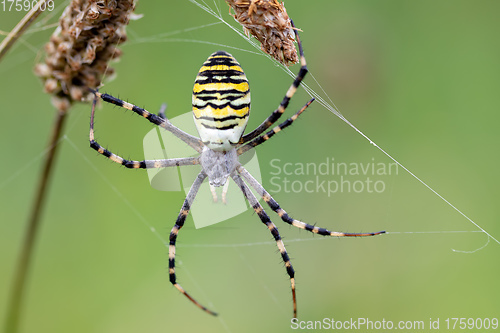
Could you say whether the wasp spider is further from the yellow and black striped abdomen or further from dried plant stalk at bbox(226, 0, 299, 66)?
dried plant stalk at bbox(226, 0, 299, 66)

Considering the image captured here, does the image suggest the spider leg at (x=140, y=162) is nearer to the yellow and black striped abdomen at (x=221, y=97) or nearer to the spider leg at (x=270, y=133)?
the spider leg at (x=270, y=133)

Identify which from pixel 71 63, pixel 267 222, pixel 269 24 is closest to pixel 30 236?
pixel 71 63

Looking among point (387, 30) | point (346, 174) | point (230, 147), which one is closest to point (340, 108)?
point (346, 174)

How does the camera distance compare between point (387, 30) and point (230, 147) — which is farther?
point (387, 30)

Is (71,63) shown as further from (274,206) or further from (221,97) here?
(274,206)

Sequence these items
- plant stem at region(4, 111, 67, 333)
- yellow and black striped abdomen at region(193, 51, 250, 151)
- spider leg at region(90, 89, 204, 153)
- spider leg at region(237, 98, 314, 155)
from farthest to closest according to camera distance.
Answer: spider leg at region(90, 89, 204, 153) < spider leg at region(237, 98, 314, 155) < yellow and black striped abdomen at region(193, 51, 250, 151) < plant stem at region(4, 111, 67, 333)

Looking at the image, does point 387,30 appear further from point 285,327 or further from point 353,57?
point 285,327

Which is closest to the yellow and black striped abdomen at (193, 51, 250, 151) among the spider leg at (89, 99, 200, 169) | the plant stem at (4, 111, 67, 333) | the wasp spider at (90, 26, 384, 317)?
the wasp spider at (90, 26, 384, 317)
